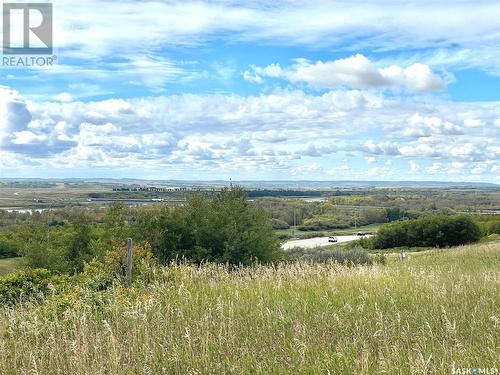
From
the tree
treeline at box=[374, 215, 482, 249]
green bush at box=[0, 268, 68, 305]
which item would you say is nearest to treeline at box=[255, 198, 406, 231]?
treeline at box=[374, 215, 482, 249]

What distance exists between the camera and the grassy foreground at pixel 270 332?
16.2ft

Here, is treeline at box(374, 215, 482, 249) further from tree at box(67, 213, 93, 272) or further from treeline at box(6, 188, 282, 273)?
treeline at box(6, 188, 282, 273)

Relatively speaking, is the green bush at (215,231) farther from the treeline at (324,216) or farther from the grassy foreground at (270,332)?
the treeline at (324,216)

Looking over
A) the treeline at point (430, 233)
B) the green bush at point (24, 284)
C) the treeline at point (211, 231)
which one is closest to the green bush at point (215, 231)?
the treeline at point (211, 231)

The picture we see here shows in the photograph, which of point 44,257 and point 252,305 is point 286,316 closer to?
point 252,305

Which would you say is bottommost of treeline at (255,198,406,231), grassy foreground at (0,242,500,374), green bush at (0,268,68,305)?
treeline at (255,198,406,231)

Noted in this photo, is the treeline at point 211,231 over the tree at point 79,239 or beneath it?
over

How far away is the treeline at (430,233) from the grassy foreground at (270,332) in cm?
7618

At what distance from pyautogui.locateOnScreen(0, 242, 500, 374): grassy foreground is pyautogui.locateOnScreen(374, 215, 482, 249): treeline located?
2999 inches

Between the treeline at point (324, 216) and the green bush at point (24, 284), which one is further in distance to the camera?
the treeline at point (324, 216)

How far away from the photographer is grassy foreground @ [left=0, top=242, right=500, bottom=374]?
A: 4.95m

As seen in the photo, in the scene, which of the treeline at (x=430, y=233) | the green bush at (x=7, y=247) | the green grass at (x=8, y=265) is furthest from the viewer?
the treeline at (x=430, y=233)

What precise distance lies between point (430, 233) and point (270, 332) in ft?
275

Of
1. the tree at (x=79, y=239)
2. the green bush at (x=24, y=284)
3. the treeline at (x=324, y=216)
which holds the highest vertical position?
the green bush at (x=24, y=284)
